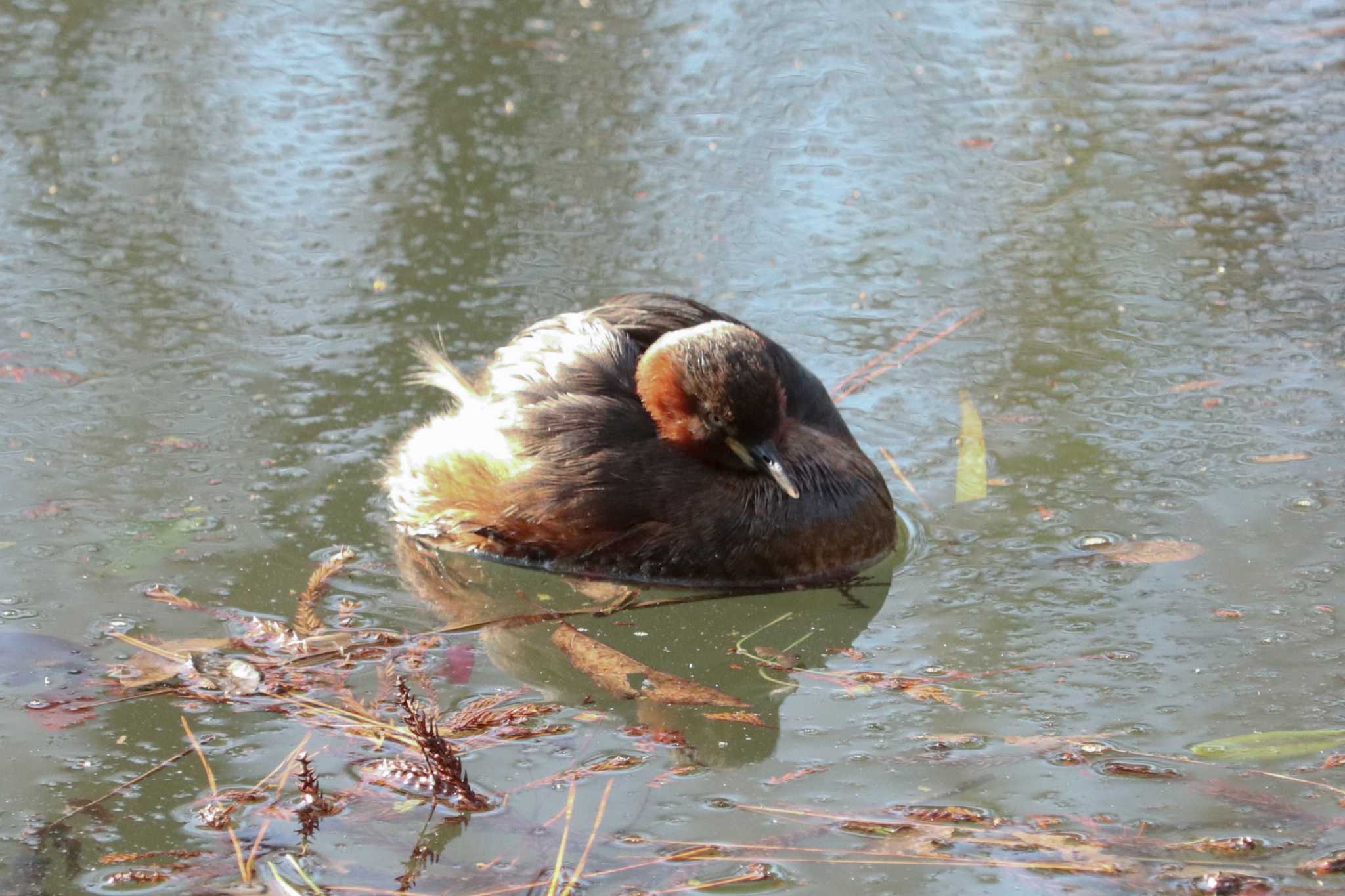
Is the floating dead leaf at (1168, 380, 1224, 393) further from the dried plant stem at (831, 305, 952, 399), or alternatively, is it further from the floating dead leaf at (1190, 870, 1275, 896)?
the floating dead leaf at (1190, 870, 1275, 896)

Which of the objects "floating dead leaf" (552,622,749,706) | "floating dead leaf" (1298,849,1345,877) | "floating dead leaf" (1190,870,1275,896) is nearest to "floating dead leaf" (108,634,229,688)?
"floating dead leaf" (552,622,749,706)

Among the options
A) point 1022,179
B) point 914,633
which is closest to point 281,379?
point 914,633

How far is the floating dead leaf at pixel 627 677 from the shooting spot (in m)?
4.05

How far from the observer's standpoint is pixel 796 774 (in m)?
3.63

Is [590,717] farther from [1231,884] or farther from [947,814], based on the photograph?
[1231,884]

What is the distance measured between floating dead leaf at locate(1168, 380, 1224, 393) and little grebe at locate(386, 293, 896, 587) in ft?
4.22

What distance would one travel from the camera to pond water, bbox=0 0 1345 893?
3.45 m

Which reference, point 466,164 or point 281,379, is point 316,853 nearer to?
point 281,379

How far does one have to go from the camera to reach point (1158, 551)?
4.69 meters

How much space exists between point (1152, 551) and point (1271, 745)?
3.52ft

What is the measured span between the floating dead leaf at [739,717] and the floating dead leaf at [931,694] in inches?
15.5

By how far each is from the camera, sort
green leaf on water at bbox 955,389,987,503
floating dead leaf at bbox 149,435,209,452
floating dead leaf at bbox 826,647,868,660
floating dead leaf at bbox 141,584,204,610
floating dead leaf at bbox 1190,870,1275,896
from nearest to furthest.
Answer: floating dead leaf at bbox 1190,870,1275,896
floating dead leaf at bbox 826,647,868,660
floating dead leaf at bbox 141,584,204,610
green leaf on water at bbox 955,389,987,503
floating dead leaf at bbox 149,435,209,452

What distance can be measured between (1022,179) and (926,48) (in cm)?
152

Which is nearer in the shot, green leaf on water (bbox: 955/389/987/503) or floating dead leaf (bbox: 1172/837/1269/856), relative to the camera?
floating dead leaf (bbox: 1172/837/1269/856)
